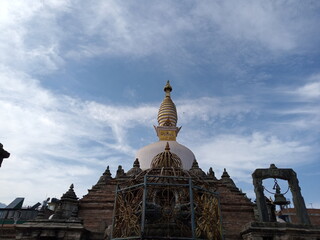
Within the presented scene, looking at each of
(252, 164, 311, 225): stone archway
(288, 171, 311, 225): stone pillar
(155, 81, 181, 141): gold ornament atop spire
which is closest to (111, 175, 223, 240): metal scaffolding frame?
(252, 164, 311, 225): stone archway

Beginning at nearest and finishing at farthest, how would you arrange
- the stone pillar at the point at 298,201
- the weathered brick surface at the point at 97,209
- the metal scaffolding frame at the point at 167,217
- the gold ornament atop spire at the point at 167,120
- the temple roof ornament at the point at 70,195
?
the metal scaffolding frame at the point at 167,217 < the stone pillar at the point at 298,201 < the weathered brick surface at the point at 97,209 < the temple roof ornament at the point at 70,195 < the gold ornament atop spire at the point at 167,120

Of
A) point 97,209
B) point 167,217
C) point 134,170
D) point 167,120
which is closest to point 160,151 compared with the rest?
point 134,170

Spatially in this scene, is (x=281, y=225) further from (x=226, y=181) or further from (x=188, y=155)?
(x=188, y=155)

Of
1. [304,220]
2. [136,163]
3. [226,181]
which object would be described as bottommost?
[304,220]

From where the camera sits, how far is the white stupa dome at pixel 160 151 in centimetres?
2864

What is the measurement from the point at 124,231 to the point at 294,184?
29.9 feet

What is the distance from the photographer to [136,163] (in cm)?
2320

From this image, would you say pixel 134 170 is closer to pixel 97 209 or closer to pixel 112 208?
pixel 112 208

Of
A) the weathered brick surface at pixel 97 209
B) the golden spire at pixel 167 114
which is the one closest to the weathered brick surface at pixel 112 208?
the weathered brick surface at pixel 97 209

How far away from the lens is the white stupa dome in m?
28.6

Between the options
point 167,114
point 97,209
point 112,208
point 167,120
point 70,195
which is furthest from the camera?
point 167,114

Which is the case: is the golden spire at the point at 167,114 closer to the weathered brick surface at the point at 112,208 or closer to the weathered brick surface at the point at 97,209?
the weathered brick surface at the point at 112,208

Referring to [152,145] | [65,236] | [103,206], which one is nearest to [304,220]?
[65,236]

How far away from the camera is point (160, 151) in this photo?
2922 cm
